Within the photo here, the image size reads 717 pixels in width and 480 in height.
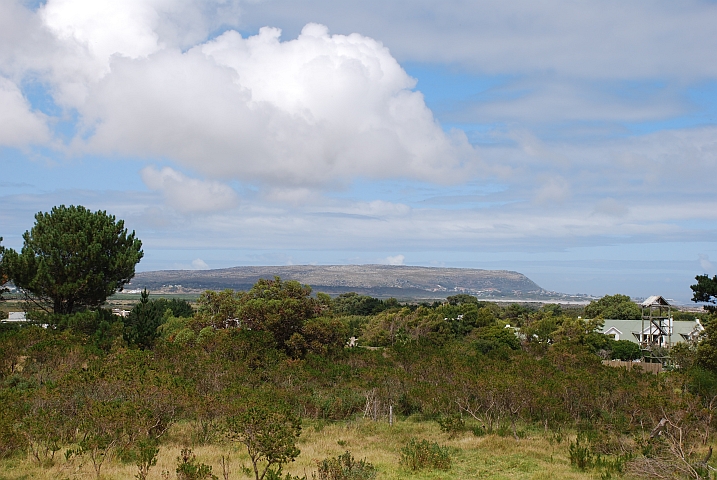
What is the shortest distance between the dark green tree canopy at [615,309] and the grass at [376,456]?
2229 inches

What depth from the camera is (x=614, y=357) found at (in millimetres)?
43781

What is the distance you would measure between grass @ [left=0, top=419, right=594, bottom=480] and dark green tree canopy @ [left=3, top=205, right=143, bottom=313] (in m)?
14.4

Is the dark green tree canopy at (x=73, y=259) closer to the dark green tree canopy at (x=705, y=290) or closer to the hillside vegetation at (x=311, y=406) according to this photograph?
the hillside vegetation at (x=311, y=406)

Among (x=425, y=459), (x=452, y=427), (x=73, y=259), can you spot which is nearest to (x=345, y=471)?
(x=425, y=459)

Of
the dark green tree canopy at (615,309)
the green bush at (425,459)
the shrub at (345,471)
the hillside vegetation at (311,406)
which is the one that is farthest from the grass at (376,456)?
the dark green tree canopy at (615,309)

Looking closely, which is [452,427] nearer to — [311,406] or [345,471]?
[311,406]

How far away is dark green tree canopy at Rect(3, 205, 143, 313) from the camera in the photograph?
2864 centimetres

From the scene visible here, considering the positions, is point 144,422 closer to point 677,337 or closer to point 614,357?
point 614,357

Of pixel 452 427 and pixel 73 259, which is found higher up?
pixel 73 259

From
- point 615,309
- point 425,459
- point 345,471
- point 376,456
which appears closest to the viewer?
point 345,471

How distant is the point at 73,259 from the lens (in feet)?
95.7

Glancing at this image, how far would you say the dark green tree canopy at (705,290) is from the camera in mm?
29203

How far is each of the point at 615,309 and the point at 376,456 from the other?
64873mm

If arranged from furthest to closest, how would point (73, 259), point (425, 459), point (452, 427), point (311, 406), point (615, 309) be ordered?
point (615, 309), point (73, 259), point (311, 406), point (452, 427), point (425, 459)
